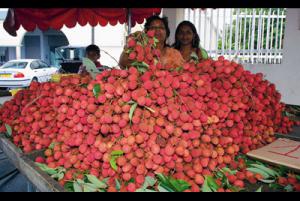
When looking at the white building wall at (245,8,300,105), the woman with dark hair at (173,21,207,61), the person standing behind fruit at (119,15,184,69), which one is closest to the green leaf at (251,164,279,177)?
the person standing behind fruit at (119,15,184,69)

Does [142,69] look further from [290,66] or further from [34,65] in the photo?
[34,65]

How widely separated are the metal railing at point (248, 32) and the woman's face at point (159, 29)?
304 centimetres

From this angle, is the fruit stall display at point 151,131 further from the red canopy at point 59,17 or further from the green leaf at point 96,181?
the red canopy at point 59,17

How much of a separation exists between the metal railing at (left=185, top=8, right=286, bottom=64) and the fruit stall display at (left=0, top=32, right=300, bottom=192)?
385 cm

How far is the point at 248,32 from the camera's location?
5441 millimetres

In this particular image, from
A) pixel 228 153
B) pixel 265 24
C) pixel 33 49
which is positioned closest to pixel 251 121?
pixel 228 153

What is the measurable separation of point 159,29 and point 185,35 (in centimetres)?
69

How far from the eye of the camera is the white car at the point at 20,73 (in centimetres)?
1075

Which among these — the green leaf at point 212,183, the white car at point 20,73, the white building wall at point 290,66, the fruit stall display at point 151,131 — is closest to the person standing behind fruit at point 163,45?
the fruit stall display at point 151,131

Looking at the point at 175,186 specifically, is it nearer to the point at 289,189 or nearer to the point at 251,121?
Answer: the point at 289,189

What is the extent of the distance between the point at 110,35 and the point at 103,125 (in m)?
13.6
